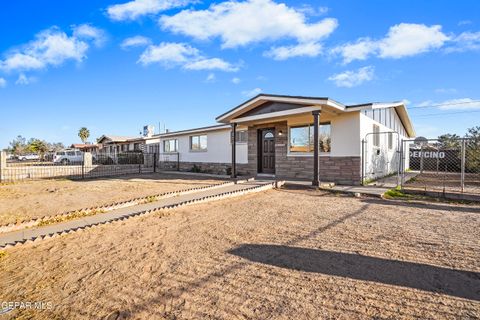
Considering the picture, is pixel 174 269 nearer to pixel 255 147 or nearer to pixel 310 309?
pixel 310 309

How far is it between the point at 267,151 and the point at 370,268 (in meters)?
10.1

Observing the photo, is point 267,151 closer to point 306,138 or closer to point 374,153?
point 306,138

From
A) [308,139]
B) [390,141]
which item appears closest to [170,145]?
[308,139]

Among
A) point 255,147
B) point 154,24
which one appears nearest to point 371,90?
point 255,147

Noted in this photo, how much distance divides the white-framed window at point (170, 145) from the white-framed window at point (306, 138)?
10.6 meters

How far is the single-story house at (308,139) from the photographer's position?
382 inches

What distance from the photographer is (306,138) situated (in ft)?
36.9

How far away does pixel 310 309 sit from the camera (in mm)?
2270

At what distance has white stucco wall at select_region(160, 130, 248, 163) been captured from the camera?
1420 centimetres

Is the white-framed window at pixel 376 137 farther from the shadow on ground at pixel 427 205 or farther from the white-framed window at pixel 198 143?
the white-framed window at pixel 198 143

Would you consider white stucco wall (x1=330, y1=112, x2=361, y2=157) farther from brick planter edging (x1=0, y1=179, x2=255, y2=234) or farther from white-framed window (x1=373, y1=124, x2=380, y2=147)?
brick planter edging (x1=0, y1=179, x2=255, y2=234)

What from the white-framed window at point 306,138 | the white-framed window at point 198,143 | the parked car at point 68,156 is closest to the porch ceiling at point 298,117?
the white-framed window at point 306,138

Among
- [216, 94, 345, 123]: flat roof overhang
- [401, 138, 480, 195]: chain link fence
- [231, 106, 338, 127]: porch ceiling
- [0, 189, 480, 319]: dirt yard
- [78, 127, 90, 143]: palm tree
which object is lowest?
[0, 189, 480, 319]: dirt yard

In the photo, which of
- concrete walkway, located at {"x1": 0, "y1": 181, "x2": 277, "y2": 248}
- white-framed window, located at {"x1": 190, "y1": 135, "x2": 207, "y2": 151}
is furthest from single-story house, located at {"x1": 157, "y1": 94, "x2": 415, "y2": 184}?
concrete walkway, located at {"x1": 0, "y1": 181, "x2": 277, "y2": 248}
